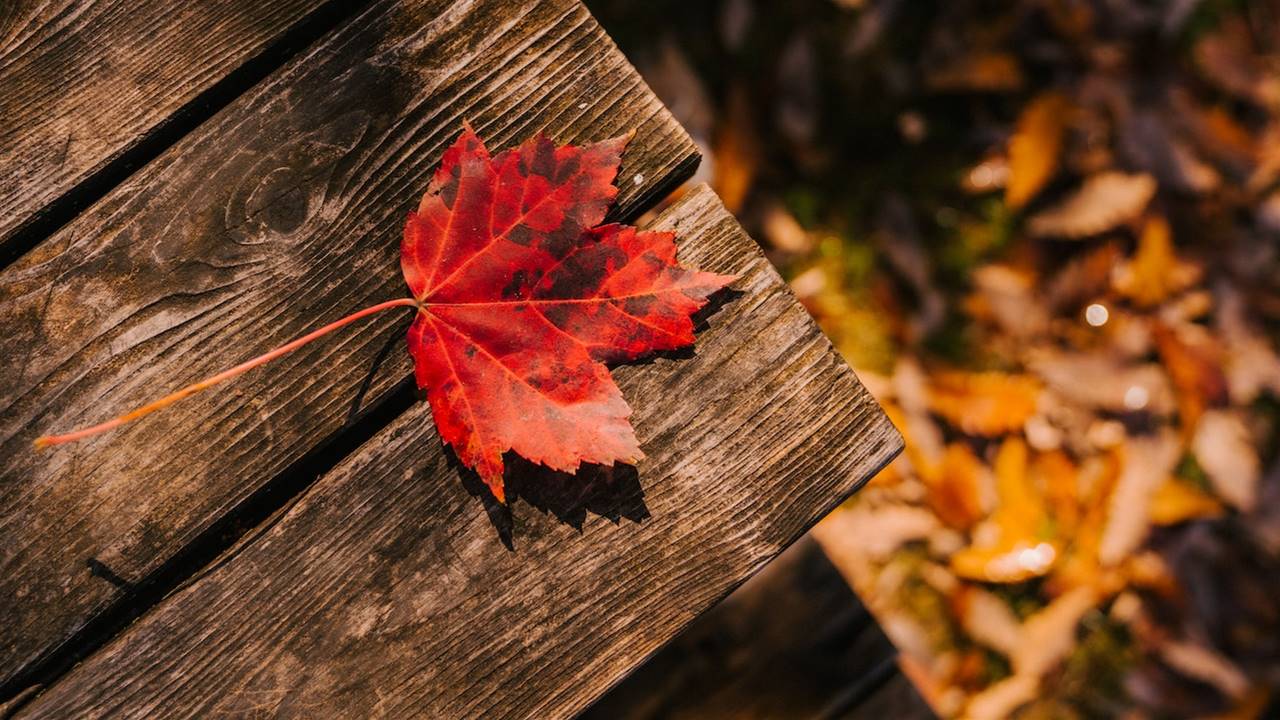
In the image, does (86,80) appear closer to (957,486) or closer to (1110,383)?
(957,486)

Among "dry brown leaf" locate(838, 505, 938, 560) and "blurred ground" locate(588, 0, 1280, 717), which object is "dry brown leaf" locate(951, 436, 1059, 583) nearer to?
"blurred ground" locate(588, 0, 1280, 717)

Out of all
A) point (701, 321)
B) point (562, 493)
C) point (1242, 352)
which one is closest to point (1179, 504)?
point (1242, 352)

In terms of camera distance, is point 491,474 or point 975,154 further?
point 975,154

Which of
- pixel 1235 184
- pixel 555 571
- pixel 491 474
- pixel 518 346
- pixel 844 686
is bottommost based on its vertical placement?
pixel 844 686

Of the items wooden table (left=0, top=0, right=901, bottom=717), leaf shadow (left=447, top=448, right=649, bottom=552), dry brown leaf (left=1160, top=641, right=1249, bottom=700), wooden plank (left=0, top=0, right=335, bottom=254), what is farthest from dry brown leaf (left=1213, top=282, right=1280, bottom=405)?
wooden plank (left=0, top=0, right=335, bottom=254)

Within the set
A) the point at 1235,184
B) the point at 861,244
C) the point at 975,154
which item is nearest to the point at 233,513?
the point at 861,244

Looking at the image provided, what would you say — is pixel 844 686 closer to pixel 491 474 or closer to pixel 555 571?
pixel 555 571
